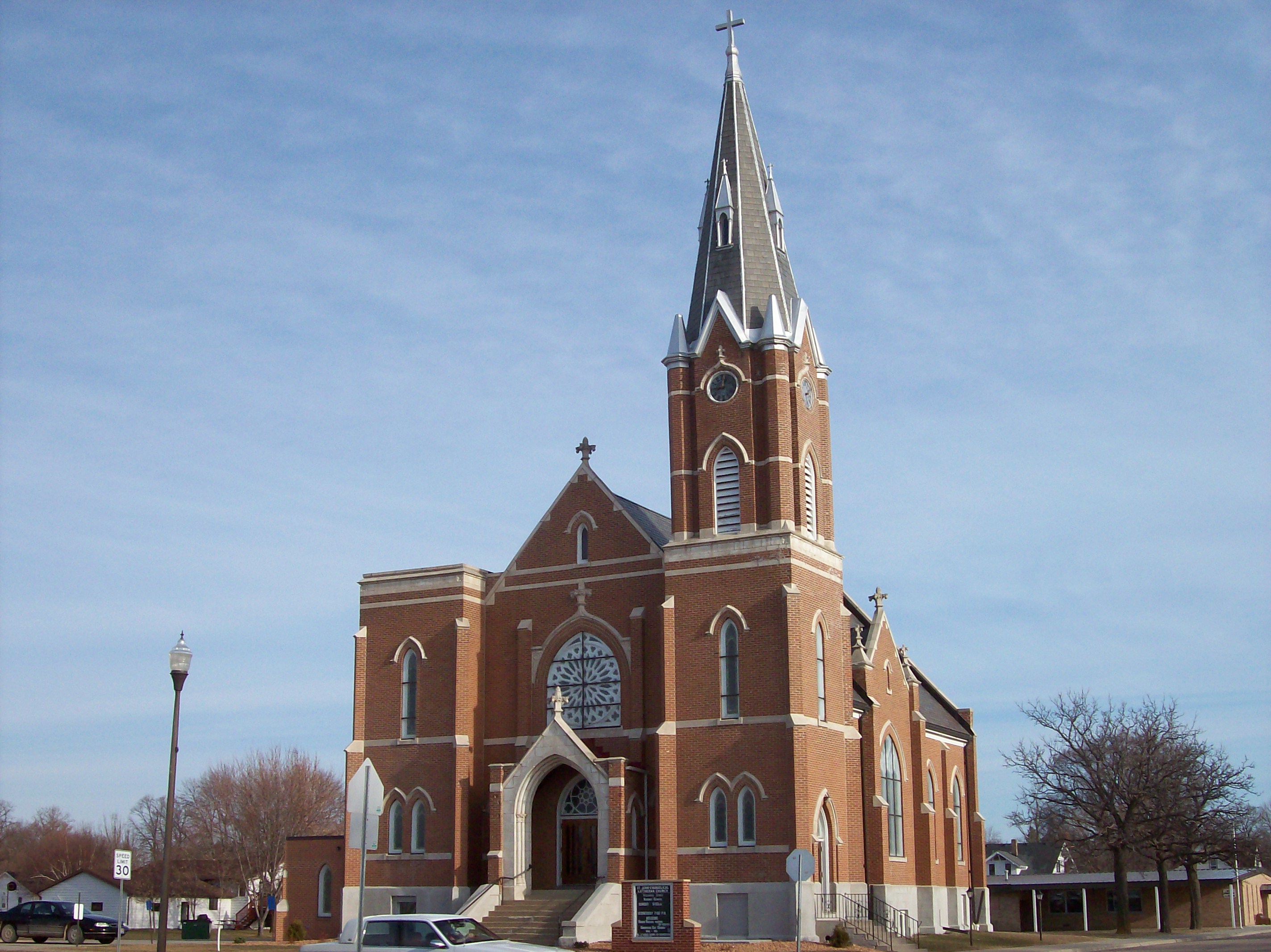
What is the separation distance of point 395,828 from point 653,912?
12.8m

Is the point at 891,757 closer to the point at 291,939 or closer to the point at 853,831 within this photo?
the point at 853,831

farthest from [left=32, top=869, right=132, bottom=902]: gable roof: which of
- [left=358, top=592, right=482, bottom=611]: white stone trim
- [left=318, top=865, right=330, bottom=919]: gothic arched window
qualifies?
[left=358, top=592, right=482, bottom=611]: white stone trim

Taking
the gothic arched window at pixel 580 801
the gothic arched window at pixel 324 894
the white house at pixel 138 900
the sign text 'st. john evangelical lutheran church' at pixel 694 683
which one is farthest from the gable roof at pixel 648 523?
the white house at pixel 138 900

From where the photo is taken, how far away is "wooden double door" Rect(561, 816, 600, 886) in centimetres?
3972

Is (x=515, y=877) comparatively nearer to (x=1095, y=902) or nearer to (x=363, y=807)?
(x=363, y=807)

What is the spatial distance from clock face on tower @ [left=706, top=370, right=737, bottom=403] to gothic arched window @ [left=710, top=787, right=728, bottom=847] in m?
11.4

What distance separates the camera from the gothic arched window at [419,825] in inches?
1652

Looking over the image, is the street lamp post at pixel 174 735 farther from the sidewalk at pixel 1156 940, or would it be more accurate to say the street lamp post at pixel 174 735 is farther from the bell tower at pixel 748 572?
the sidewalk at pixel 1156 940

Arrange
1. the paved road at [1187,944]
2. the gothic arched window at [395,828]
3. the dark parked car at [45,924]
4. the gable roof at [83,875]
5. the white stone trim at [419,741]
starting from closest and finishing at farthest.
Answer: the paved road at [1187,944] → the white stone trim at [419,741] → the gothic arched window at [395,828] → the dark parked car at [45,924] → the gable roof at [83,875]

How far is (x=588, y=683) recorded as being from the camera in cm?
4188

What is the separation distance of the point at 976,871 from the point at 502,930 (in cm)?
2265

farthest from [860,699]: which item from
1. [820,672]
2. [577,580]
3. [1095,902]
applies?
[1095,902]

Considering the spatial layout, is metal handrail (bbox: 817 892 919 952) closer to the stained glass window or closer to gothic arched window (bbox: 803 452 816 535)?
the stained glass window

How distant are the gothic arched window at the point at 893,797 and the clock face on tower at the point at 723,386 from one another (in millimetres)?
12410
